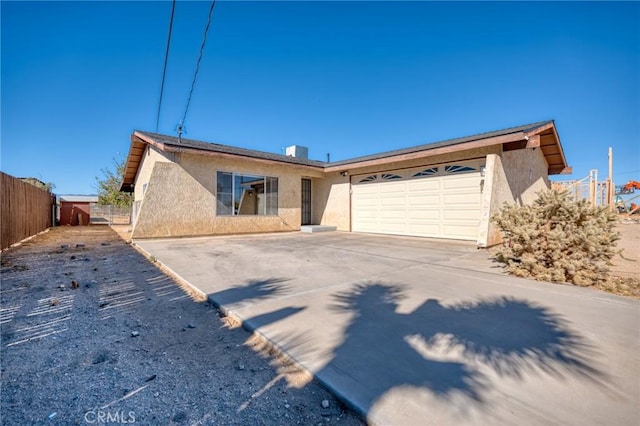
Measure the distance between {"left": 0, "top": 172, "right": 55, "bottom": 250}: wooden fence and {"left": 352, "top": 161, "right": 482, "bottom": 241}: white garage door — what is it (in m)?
11.6

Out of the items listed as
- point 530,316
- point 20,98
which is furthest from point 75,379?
point 20,98

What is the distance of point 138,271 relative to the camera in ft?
17.0

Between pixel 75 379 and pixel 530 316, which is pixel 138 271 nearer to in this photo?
pixel 75 379

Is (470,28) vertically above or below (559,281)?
above

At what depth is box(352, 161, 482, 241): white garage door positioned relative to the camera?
887 cm

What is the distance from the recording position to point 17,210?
8.61 m

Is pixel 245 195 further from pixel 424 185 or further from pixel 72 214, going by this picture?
pixel 72 214

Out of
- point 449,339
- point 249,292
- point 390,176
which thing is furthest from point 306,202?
point 449,339

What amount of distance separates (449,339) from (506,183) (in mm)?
7888

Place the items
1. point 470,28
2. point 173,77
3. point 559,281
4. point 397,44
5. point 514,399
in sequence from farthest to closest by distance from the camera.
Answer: point 397,44 < point 470,28 < point 173,77 < point 559,281 < point 514,399

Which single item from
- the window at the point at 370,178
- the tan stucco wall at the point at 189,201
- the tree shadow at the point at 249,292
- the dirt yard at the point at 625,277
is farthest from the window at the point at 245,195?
the dirt yard at the point at 625,277

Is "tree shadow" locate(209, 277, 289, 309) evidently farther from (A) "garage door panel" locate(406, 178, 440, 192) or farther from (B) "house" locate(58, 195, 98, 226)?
(B) "house" locate(58, 195, 98, 226)

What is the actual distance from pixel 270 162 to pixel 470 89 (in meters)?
11.0

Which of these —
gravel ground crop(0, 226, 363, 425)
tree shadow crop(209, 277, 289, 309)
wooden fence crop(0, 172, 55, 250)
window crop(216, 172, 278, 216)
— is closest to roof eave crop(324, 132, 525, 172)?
window crop(216, 172, 278, 216)
